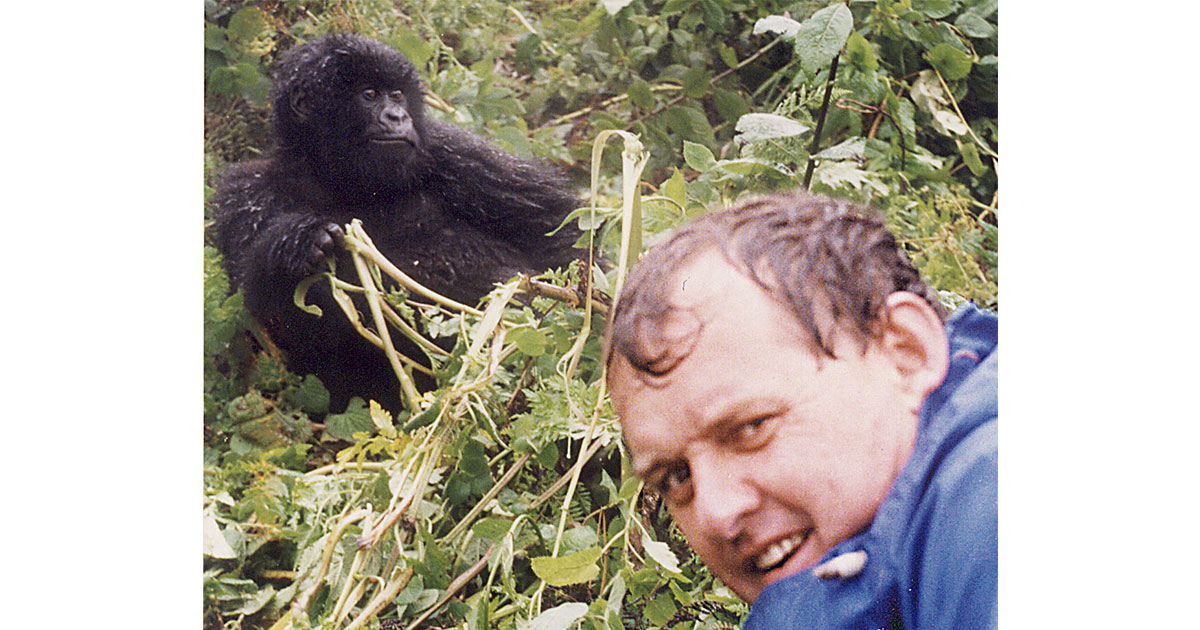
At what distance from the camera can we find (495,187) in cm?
121

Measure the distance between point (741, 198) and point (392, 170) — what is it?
44cm

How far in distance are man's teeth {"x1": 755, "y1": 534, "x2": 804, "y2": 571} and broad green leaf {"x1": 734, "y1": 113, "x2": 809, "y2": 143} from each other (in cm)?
48

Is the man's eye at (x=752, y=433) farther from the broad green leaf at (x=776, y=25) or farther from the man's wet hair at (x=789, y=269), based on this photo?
the broad green leaf at (x=776, y=25)

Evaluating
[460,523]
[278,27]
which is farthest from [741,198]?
[278,27]

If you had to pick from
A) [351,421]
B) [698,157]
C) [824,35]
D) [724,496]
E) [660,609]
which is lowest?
[660,609]

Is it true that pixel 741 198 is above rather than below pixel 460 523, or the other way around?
above

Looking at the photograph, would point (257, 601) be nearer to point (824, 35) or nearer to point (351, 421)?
point (351, 421)

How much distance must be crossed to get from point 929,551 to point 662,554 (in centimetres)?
30

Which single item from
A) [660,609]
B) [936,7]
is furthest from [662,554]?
[936,7]

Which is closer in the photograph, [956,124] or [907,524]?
[907,524]

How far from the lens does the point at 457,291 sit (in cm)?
117
